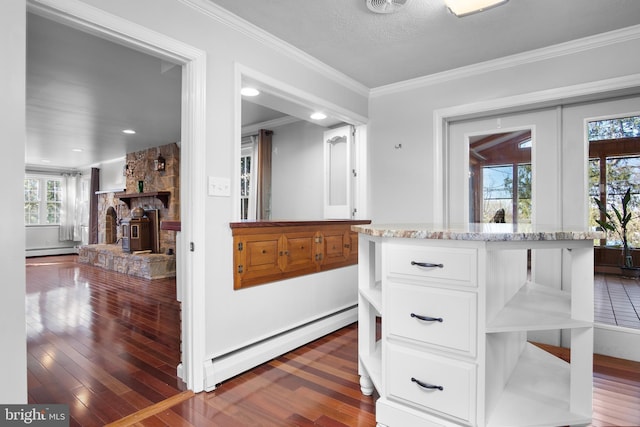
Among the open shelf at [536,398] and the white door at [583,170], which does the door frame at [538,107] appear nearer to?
the white door at [583,170]

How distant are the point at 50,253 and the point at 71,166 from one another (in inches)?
99.8

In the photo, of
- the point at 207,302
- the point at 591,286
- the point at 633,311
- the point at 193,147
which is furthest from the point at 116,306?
the point at 633,311

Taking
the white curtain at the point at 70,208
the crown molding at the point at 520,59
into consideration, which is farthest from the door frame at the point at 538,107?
the white curtain at the point at 70,208

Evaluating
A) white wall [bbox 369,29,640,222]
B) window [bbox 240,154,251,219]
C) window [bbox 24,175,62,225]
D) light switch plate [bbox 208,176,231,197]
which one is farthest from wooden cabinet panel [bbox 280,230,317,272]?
window [bbox 24,175,62,225]

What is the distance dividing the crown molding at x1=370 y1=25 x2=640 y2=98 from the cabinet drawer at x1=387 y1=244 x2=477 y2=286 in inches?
90.0

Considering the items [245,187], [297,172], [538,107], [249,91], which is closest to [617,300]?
[538,107]

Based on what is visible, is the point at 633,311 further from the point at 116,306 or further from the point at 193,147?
the point at 116,306

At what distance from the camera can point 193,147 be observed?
2.04 metres

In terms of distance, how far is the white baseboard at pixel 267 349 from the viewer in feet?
6.90

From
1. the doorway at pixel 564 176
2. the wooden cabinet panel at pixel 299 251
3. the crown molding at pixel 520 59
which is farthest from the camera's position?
the wooden cabinet panel at pixel 299 251

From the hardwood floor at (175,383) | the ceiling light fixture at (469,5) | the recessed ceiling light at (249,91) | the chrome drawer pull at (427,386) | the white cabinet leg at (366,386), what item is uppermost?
the ceiling light fixture at (469,5)

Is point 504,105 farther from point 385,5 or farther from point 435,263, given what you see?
Answer: point 435,263

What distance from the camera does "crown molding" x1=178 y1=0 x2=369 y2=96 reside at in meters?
2.11

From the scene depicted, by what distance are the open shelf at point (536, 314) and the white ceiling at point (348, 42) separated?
5.79 feet
